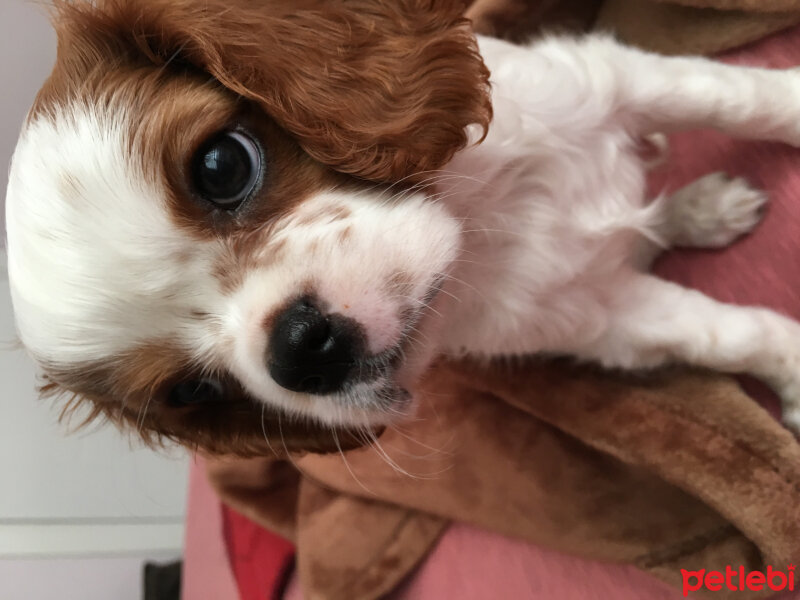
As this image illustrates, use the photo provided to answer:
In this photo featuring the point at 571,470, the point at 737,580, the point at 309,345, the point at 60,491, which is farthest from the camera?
the point at 60,491

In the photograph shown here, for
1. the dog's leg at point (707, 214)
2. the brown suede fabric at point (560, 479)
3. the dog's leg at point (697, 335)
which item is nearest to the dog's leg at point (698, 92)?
the dog's leg at point (707, 214)

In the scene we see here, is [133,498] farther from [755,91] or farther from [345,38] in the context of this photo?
[755,91]

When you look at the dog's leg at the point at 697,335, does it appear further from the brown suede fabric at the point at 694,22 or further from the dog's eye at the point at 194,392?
the dog's eye at the point at 194,392

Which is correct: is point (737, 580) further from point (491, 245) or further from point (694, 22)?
point (694, 22)

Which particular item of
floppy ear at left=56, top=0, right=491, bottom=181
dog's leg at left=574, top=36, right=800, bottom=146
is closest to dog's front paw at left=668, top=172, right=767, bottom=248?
dog's leg at left=574, top=36, right=800, bottom=146

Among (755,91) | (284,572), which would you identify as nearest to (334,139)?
(755,91)

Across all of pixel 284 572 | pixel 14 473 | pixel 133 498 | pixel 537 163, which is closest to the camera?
pixel 537 163

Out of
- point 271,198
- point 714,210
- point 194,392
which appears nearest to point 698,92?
point 714,210
